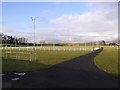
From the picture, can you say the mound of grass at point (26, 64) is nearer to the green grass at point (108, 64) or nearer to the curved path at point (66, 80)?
the curved path at point (66, 80)

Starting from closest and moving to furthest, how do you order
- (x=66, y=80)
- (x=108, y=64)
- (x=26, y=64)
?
(x=66, y=80) → (x=26, y=64) → (x=108, y=64)

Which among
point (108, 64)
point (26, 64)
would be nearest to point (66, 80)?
point (26, 64)

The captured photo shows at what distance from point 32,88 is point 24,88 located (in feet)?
1.05

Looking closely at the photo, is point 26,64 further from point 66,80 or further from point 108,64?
point 66,80

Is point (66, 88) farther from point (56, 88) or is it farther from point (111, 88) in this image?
point (111, 88)

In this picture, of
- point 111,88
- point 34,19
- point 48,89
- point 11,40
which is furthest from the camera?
point 11,40

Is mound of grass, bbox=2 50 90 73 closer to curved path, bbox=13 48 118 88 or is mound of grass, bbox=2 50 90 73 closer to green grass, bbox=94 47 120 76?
curved path, bbox=13 48 118 88

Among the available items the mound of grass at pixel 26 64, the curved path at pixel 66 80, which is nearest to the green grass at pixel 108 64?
the curved path at pixel 66 80

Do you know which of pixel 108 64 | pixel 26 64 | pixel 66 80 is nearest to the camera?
pixel 66 80

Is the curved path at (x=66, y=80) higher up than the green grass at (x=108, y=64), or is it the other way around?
the curved path at (x=66, y=80)

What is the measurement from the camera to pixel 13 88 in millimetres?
11680

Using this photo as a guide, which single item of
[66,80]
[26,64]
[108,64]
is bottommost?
[108,64]

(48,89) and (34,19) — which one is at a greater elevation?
(34,19)

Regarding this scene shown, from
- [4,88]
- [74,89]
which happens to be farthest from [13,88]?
[74,89]
